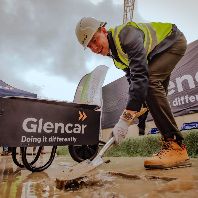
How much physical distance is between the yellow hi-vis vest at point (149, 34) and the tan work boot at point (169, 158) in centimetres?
90

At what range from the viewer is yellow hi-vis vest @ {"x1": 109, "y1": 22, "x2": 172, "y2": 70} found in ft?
7.93

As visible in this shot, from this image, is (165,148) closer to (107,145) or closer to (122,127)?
(122,127)

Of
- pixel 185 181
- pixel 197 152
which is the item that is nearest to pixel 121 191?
pixel 185 181

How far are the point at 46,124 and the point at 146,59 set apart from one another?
1266 mm

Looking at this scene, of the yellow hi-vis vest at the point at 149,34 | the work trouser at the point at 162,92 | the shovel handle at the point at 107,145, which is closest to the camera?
the shovel handle at the point at 107,145

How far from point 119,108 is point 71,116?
5164 mm

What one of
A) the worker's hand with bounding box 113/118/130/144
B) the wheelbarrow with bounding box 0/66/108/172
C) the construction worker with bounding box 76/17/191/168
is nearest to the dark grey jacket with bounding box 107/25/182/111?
the construction worker with bounding box 76/17/191/168

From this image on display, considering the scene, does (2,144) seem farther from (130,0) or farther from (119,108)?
(130,0)

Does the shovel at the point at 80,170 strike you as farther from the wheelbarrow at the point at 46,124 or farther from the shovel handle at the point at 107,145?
the wheelbarrow at the point at 46,124

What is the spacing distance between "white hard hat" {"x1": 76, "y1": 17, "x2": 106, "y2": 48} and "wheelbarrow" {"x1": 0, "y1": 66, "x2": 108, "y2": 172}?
0.77 metres

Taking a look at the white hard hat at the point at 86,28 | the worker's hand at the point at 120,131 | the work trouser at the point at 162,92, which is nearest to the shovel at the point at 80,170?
the worker's hand at the point at 120,131

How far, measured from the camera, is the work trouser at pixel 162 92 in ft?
8.36

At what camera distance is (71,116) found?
304cm

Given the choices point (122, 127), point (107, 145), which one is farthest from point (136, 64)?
point (107, 145)
